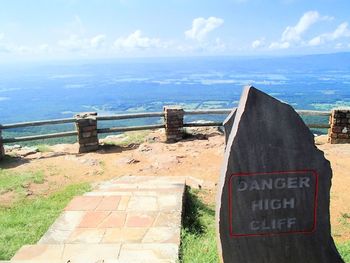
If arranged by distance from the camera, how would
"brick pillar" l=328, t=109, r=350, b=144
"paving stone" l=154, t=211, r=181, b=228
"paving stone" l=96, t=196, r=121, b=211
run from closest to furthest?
"paving stone" l=154, t=211, r=181, b=228
"paving stone" l=96, t=196, r=121, b=211
"brick pillar" l=328, t=109, r=350, b=144

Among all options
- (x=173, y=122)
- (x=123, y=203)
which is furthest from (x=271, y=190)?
(x=173, y=122)

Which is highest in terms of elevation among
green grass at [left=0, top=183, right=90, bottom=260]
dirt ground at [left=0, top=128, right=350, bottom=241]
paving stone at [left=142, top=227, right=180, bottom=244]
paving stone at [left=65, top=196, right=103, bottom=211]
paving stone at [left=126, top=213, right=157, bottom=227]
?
paving stone at [left=142, top=227, right=180, bottom=244]

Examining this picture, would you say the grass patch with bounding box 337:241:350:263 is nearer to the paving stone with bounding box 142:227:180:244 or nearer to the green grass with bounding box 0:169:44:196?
the paving stone with bounding box 142:227:180:244

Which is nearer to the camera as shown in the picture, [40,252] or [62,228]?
[40,252]

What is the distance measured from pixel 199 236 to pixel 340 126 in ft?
24.9

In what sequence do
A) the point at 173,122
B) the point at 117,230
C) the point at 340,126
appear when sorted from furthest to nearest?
the point at 173,122
the point at 340,126
the point at 117,230

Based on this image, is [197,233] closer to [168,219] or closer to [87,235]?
[168,219]

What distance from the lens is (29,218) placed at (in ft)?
20.0

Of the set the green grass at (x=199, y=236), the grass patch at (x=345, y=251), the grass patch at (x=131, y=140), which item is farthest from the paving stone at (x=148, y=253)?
the grass patch at (x=131, y=140)

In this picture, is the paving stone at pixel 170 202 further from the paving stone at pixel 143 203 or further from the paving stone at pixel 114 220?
the paving stone at pixel 114 220

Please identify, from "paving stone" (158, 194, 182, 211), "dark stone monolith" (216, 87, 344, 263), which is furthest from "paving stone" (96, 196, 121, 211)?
"dark stone monolith" (216, 87, 344, 263)

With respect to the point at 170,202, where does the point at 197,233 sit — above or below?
below

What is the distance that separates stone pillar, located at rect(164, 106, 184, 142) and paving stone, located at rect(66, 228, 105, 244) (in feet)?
23.7

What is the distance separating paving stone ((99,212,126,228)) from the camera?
4.78 meters
